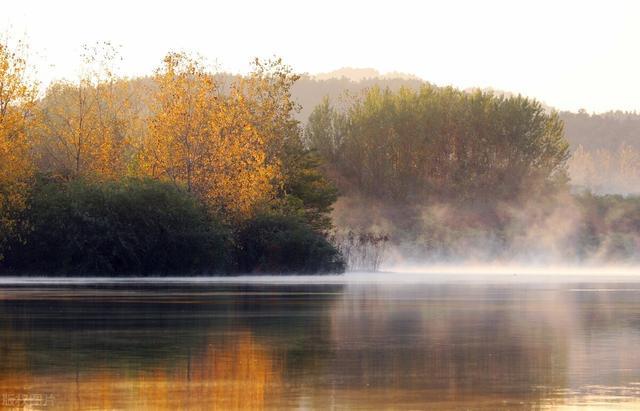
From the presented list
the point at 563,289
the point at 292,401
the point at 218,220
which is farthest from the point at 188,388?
the point at 218,220

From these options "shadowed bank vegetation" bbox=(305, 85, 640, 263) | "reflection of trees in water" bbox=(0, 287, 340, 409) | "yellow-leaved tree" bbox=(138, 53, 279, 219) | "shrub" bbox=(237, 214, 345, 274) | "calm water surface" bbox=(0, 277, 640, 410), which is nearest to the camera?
"calm water surface" bbox=(0, 277, 640, 410)

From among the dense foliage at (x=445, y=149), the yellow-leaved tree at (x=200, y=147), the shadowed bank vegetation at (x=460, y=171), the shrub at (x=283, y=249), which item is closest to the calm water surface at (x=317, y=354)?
the shrub at (x=283, y=249)

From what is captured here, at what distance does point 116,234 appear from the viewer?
51625mm

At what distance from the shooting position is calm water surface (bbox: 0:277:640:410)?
13.3 meters

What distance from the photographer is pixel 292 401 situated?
42.6ft

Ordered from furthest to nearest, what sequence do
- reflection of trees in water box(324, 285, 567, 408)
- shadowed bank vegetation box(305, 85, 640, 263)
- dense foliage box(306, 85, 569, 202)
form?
dense foliage box(306, 85, 569, 202) → shadowed bank vegetation box(305, 85, 640, 263) → reflection of trees in water box(324, 285, 567, 408)

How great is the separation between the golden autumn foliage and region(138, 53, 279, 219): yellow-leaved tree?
19.3 feet

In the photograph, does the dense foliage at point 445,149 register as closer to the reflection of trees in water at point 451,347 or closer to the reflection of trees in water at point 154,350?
the reflection of trees in water at point 451,347

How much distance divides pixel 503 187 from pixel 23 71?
4223 centimetres

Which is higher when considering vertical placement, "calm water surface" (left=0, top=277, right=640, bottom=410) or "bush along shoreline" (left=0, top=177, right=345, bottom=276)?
"bush along shoreline" (left=0, top=177, right=345, bottom=276)

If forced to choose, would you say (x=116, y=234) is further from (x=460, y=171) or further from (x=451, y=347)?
(x=460, y=171)

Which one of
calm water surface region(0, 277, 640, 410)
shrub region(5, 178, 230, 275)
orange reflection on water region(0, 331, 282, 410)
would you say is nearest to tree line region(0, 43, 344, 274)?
shrub region(5, 178, 230, 275)

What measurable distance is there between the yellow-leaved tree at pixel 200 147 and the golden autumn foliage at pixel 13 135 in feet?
19.3

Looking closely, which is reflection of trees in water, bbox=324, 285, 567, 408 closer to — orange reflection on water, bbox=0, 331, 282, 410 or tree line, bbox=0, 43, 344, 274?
orange reflection on water, bbox=0, 331, 282, 410
